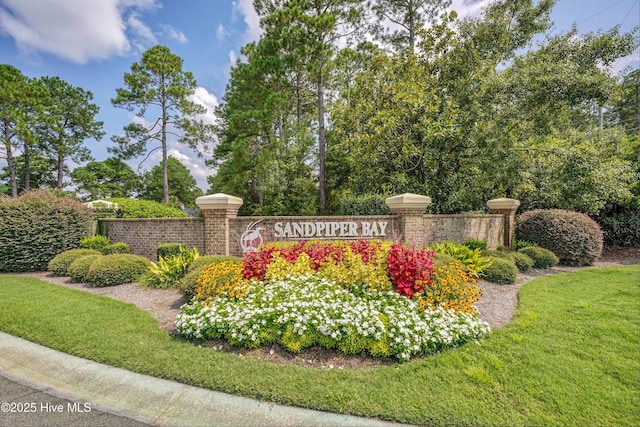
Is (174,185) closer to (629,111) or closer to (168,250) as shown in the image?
(168,250)

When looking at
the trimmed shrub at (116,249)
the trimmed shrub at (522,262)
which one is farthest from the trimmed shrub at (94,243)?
the trimmed shrub at (522,262)

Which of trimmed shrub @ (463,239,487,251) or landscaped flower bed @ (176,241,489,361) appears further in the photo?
trimmed shrub @ (463,239,487,251)

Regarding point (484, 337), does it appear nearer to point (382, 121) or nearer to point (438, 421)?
point (438, 421)

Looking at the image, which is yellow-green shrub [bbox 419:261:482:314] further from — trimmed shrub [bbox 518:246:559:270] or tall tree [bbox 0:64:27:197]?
tall tree [bbox 0:64:27:197]

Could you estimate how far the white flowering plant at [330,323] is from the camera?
3.65 meters

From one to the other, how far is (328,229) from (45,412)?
6.52 metres

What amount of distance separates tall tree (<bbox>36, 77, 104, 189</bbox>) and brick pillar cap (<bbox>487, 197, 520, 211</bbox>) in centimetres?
3260

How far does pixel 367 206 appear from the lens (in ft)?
32.6

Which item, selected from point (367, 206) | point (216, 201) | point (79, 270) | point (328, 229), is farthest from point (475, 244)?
point (79, 270)

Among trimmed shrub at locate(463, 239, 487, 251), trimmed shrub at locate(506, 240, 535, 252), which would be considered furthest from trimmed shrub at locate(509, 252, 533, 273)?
trimmed shrub at locate(506, 240, 535, 252)

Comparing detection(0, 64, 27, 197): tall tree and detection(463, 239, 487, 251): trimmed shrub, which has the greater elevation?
detection(0, 64, 27, 197): tall tree

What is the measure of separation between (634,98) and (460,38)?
1086 inches

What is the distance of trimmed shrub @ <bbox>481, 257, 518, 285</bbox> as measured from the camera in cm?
695

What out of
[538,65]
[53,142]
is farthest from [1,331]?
[53,142]
